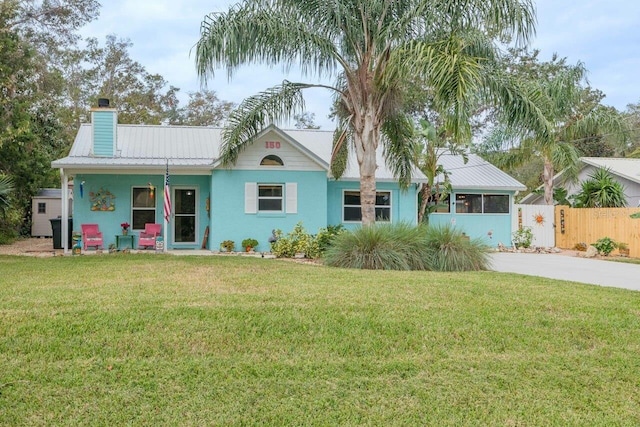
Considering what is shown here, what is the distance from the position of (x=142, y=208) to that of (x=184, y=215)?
1253 millimetres

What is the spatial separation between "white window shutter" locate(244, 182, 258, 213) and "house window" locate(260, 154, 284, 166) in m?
0.69

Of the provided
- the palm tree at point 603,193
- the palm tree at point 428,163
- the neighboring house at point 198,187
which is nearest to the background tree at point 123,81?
the neighboring house at point 198,187

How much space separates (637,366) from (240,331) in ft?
12.5

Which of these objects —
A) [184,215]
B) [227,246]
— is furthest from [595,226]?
[184,215]

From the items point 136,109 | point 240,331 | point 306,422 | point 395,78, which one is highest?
point 136,109

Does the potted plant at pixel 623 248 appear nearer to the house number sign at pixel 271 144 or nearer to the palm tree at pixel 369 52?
the palm tree at pixel 369 52

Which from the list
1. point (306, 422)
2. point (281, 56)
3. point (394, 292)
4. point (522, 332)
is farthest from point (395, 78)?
point (306, 422)

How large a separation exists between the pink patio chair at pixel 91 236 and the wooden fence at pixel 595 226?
1628cm

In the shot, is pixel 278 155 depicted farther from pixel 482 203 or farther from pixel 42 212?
pixel 42 212

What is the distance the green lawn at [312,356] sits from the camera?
12.7 feet

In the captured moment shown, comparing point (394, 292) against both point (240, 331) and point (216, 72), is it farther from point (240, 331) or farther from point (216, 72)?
point (216, 72)

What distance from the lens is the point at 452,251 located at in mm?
10680

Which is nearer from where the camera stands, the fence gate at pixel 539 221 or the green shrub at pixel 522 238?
the green shrub at pixel 522 238

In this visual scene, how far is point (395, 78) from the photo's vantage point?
36.3ft
